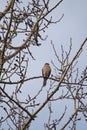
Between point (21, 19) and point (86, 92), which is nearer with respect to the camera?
point (21, 19)

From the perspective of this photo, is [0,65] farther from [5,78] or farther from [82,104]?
[82,104]

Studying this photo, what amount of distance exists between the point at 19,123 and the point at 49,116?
4.74 feet

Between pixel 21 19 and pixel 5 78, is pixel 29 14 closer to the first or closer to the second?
pixel 21 19

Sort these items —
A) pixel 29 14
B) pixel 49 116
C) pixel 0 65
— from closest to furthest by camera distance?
pixel 0 65 < pixel 29 14 < pixel 49 116

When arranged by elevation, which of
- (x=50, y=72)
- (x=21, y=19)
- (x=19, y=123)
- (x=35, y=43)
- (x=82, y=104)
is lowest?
(x=19, y=123)

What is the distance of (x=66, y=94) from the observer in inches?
252

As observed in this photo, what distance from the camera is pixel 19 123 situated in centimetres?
809

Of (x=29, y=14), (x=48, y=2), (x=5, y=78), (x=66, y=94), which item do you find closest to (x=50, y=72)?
(x=66, y=94)

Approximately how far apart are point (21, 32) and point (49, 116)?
216 cm

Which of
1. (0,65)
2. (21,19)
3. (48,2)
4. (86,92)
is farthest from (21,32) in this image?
(86,92)

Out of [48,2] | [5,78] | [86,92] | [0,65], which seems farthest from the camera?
[86,92]

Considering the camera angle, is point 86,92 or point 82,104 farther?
point 86,92

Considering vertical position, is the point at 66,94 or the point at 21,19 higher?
the point at 21,19

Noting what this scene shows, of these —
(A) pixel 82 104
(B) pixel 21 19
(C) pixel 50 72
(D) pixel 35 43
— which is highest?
(B) pixel 21 19
